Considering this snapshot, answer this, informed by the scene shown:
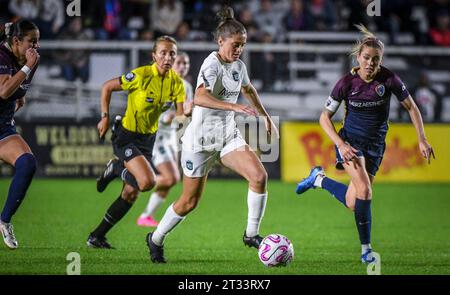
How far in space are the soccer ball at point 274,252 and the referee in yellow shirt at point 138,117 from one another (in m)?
1.57

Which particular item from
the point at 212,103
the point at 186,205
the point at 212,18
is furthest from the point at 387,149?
the point at 212,103

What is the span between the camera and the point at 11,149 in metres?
8.13

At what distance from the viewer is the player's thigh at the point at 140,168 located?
862cm

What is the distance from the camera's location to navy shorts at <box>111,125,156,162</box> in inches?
347

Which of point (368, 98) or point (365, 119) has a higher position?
point (368, 98)

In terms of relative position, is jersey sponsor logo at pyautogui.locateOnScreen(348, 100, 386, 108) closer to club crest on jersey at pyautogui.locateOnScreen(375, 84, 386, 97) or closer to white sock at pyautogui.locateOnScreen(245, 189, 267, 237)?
club crest on jersey at pyautogui.locateOnScreen(375, 84, 386, 97)

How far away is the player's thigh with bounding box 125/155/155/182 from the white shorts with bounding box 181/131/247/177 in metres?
0.93

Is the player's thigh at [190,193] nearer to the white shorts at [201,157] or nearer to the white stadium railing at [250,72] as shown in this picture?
the white shorts at [201,157]

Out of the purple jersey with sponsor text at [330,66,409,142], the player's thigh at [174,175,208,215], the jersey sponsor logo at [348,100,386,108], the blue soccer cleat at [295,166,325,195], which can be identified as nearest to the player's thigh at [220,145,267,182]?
the player's thigh at [174,175,208,215]

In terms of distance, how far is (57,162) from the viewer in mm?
16672

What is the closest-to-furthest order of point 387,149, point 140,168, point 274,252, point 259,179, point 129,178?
point 274,252, point 259,179, point 140,168, point 129,178, point 387,149

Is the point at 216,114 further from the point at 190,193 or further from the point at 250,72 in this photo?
the point at 250,72

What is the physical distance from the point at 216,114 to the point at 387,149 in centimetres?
950
